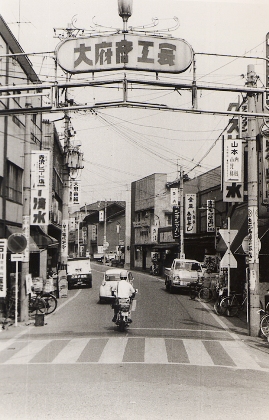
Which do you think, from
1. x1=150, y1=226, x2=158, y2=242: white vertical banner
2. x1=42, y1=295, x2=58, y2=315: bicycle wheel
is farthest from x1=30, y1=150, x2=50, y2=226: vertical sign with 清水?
x1=150, y1=226, x2=158, y2=242: white vertical banner

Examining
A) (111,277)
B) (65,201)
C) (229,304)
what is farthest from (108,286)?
(229,304)

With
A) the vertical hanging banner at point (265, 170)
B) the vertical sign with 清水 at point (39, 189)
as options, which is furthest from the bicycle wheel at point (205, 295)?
the vertical sign with 清水 at point (39, 189)

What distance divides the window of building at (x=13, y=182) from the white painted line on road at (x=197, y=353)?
1112 cm

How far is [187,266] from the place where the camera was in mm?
29453

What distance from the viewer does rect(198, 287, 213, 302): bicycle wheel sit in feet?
83.6

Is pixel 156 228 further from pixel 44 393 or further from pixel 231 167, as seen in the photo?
pixel 44 393

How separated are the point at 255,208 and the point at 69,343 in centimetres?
726

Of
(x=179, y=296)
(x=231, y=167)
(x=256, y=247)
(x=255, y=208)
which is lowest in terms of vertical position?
(x=179, y=296)

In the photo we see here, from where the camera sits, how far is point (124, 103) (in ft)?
38.7

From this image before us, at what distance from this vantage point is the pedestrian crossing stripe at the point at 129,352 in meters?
11.6

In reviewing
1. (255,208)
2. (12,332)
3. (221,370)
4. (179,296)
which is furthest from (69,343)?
(179,296)

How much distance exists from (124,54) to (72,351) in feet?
24.8

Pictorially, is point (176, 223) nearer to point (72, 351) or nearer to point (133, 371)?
point (72, 351)

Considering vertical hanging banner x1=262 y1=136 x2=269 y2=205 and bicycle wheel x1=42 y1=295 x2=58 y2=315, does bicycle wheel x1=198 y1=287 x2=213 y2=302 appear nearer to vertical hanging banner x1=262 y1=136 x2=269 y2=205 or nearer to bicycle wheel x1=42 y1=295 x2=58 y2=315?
vertical hanging banner x1=262 y1=136 x2=269 y2=205
